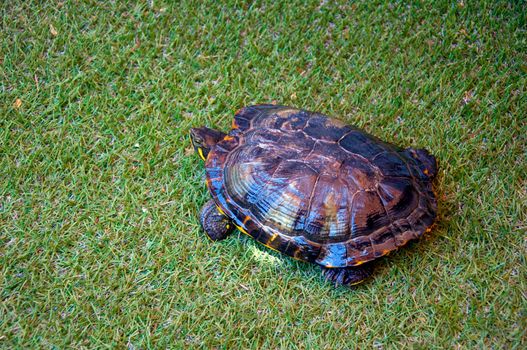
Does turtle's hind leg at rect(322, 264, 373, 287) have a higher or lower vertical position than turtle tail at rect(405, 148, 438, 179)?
lower

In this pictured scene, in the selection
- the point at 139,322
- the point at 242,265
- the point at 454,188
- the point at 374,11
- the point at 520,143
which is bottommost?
the point at 139,322

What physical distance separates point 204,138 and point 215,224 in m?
0.61

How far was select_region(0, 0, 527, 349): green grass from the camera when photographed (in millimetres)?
3045

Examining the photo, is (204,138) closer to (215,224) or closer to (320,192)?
(215,224)

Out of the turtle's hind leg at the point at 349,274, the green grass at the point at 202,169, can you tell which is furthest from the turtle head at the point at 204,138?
the turtle's hind leg at the point at 349,274

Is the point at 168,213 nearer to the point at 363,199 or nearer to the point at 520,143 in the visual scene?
the point at 363,199

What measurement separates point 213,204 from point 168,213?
34 cm

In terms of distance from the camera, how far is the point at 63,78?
3.93 meters

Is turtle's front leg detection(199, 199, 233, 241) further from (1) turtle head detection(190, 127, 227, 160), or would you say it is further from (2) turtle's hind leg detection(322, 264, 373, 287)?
(2) turtle's hind leg detection(322, 264, 373, 287)

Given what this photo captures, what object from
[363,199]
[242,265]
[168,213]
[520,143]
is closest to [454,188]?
[520,143]

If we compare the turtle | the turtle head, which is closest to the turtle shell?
the turtle

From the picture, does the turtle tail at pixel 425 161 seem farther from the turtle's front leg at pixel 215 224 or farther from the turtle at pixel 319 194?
the turtle's front leg at pixel 215 224

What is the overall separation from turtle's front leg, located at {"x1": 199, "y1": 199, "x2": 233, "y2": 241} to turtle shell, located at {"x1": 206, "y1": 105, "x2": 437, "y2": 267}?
4.1 inches

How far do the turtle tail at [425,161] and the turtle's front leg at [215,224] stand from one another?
1.36 metres
